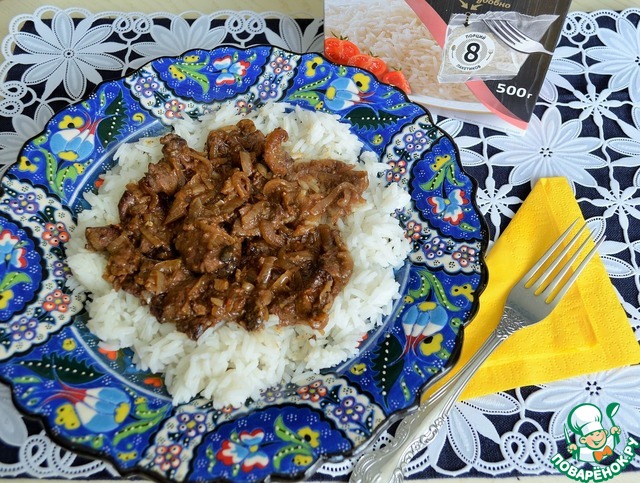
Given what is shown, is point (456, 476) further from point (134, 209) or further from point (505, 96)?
point (505, 96)

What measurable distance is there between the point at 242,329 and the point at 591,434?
80.5 inches

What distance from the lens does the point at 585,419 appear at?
3.18 meters

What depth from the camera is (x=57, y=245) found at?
3318 mm

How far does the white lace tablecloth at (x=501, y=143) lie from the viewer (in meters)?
3.06

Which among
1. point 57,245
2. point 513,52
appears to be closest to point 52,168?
point 57,245

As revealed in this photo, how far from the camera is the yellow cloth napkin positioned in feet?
10.7

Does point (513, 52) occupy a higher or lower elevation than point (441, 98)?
higher

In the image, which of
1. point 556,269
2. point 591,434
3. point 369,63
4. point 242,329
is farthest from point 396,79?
point 591,434

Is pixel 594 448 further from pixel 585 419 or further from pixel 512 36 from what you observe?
pixel 512 36

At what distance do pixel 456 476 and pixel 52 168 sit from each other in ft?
9.87

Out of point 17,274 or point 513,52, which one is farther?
point 513,52

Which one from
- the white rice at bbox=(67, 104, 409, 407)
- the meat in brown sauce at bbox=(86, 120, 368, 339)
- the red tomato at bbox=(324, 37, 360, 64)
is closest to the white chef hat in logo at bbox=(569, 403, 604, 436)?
the white rice at bbox=(67, 104, 409, 407)

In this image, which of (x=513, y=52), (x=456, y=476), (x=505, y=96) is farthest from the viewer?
(x=505, y=96)

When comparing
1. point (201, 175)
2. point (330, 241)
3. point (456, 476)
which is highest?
point (201, 175)
